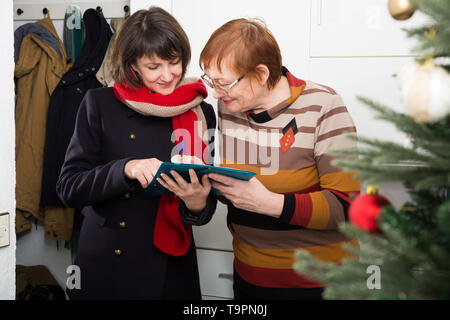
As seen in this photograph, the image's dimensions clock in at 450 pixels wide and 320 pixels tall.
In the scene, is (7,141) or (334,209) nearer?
(334,209)

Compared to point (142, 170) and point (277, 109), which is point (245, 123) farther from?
point (142, 170)

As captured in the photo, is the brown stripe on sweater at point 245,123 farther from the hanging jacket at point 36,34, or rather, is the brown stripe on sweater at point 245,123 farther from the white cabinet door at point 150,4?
the hanging jacket at point 36,34

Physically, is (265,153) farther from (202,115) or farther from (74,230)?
(74,230)

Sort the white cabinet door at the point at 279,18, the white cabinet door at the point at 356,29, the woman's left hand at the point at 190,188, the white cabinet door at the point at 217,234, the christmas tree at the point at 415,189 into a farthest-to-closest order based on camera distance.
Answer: the white cabinet door at the point at 217,234, the white cabinet door at the point at 279,18, the white cabinet door at the point at 356,29, the woman's left hand at the point at 190,188, the christmas tree at the point at 415,189

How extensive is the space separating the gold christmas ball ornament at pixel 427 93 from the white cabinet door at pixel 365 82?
3.62ft

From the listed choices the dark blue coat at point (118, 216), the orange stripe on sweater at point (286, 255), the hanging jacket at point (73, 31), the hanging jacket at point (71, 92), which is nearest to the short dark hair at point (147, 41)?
the dark blue coat at point (118, 216)

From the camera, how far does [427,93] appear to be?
0.45 meters

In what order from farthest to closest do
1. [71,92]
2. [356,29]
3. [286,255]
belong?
[71,92]
[356,29]
[286,255]

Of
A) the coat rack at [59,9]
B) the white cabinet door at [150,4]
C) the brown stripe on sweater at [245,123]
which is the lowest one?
the brown stripe on sweater at [245,123]

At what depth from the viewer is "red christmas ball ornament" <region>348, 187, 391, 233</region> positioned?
475mm

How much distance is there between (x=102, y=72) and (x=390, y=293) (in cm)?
179

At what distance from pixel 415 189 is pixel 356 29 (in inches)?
48.2

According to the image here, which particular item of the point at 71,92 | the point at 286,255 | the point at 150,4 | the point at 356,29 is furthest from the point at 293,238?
the point at 71,92

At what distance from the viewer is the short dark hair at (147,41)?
1113 millimetres
